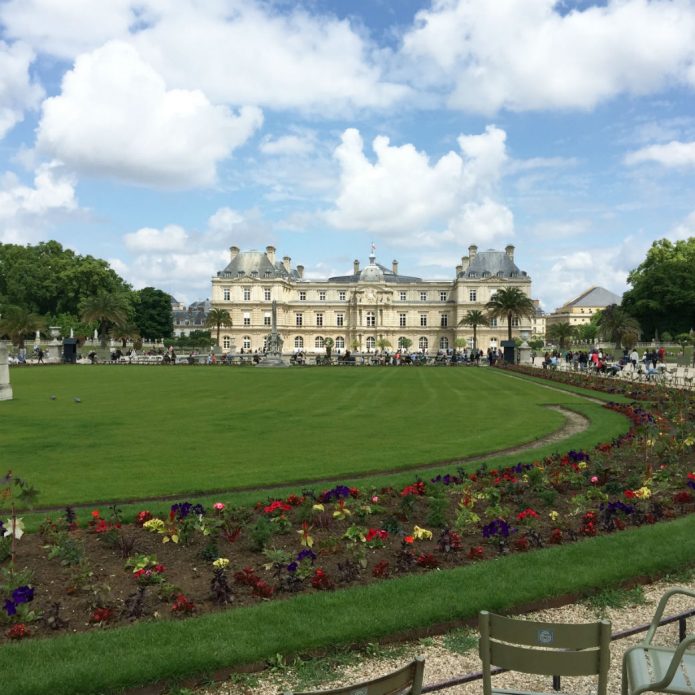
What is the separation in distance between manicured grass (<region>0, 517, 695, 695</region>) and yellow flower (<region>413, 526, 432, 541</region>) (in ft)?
3.01

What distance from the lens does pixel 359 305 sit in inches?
4094

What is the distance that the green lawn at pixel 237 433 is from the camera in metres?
11.1

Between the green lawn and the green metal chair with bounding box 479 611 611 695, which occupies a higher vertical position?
the green metal chair with bounding box 479 611 611 695

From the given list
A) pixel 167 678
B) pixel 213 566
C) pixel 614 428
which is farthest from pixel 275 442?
pixel 167 678

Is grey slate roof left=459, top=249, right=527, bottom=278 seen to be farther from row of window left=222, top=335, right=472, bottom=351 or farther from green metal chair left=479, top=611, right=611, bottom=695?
green metal chair left=479, top=611, right=611, bottom=695

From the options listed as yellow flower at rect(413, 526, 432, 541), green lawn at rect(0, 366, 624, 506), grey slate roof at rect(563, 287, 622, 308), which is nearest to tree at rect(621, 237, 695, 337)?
green lawn at rect(0, 366, 624, 506)

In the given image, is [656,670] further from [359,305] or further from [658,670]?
[359,305]

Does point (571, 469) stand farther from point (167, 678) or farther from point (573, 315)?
point (573, 315)

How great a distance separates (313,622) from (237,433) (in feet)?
34.4

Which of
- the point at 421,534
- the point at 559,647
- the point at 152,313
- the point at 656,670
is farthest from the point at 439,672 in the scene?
the point at 152,313

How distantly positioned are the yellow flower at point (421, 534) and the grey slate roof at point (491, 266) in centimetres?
9644

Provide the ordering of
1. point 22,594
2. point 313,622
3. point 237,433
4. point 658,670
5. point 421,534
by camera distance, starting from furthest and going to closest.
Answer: point 237,433 → point 421,534 → point 22,594 → point 313,622 → point 658,670

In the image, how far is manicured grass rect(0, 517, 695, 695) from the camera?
4.73m

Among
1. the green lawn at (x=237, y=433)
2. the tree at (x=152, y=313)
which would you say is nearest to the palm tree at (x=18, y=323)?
the tree at (x=152, y=313)
